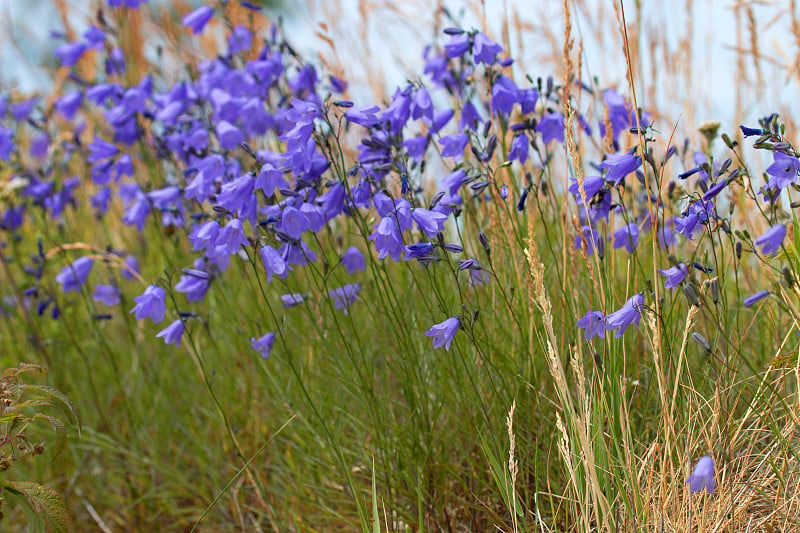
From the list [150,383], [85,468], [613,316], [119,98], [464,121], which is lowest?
[85,468]

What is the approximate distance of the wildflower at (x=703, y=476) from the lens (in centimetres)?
171

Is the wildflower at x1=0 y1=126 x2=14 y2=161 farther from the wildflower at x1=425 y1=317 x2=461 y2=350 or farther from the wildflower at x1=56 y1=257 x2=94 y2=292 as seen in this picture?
the wildflower at x1=425 y1=317 x2=461 y2=350

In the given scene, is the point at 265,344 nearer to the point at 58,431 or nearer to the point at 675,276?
the point at 58,431

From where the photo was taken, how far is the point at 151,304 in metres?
2.70

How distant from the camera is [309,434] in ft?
8.94

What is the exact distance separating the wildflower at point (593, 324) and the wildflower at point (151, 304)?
4.57 ft

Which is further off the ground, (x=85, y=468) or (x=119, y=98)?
(x=119, y=98)

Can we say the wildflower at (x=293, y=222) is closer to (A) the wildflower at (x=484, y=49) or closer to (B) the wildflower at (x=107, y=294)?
(A) the wildflower at (x=484, y=49)

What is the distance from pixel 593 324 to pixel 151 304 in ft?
4.82

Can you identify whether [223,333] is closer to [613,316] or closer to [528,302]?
[528,302]

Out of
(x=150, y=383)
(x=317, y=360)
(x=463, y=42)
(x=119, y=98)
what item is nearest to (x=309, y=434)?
(x=317, y=360)

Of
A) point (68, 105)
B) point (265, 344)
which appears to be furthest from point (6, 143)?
point (265, 344)

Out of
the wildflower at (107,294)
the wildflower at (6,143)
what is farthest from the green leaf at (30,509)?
the wildflower at (6,143)

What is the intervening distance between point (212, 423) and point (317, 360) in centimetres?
61
